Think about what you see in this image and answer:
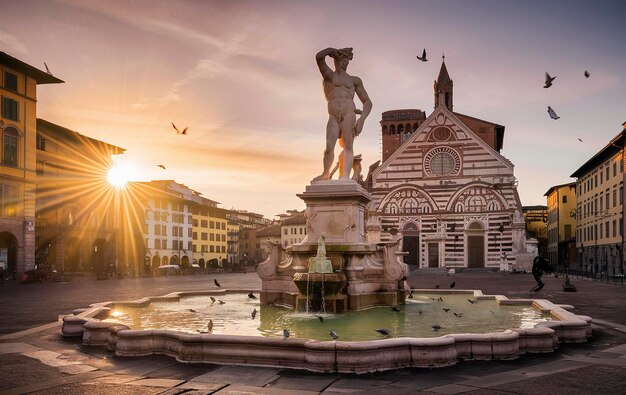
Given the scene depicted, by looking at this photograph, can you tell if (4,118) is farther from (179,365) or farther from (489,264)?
(489,264)

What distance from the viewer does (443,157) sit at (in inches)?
2432

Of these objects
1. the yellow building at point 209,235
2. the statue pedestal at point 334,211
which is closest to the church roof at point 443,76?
the yellow building at point 209,235

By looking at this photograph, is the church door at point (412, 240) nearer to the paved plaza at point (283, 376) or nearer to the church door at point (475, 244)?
the church door at point (475, 244)

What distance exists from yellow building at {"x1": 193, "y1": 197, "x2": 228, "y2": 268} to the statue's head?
7869cm

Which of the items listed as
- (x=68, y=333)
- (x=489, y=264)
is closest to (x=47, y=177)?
(x=489, y=264)

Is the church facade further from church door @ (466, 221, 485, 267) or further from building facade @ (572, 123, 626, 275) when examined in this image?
building facade @ (572, 123, 626, 275)

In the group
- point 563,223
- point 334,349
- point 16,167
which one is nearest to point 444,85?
point 563,223

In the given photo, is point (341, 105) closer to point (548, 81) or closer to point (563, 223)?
point (548, 81)

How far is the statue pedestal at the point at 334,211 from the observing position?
13266 mm

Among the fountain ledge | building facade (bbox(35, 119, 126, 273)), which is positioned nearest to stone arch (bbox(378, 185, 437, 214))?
building facade (bbox(35, 119, 126, 273))

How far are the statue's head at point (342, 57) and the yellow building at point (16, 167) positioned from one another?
36.7m

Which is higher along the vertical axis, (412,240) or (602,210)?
(602,210)

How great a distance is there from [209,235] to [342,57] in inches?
3366

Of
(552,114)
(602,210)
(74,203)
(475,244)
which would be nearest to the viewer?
(552,114)
